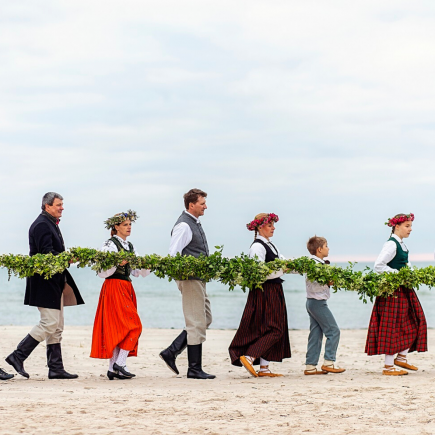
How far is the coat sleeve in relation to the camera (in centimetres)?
766

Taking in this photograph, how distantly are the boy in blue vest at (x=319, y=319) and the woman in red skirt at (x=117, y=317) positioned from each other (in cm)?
195

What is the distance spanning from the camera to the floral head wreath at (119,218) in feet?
25.5

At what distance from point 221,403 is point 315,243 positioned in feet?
8.51

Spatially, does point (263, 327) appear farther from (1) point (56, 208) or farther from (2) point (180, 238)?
(1) point (56, 208)

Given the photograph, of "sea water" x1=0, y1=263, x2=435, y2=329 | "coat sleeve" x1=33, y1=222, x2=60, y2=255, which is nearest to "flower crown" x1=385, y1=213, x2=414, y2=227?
"coat sleeve" x1=33, y1=222, x2=60, y2=255

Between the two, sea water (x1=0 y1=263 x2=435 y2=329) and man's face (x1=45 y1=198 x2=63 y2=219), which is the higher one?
man's face (x1=45 y1=198 x2=63 y2=219)

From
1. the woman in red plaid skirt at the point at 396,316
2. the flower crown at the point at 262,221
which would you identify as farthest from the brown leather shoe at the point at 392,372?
the flower crown at the point at 262,221

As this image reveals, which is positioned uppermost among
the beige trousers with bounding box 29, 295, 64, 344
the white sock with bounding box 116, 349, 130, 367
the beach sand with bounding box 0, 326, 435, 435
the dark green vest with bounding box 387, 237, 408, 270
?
the dark green vest with bounding box 387, 237, 408, 270

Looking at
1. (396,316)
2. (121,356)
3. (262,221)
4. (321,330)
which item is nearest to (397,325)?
(396,316)

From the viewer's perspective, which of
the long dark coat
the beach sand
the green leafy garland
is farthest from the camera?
the long dark coat

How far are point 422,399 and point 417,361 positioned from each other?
11.4 feet

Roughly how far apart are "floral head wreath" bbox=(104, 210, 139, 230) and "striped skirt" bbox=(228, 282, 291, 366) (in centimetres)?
163

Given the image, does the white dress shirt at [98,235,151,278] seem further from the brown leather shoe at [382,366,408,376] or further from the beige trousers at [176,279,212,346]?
the brown leather shoe at [382,366,408,376]

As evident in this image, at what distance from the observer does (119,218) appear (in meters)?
7.77
